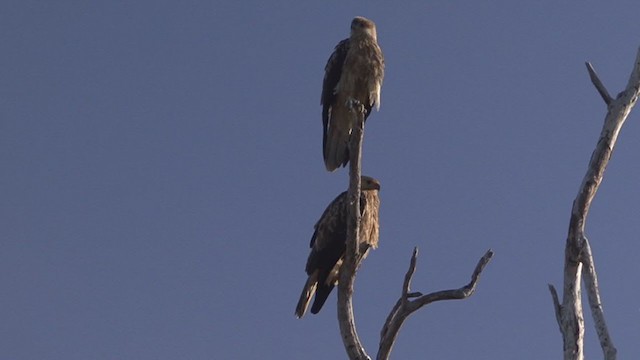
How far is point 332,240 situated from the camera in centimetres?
1059

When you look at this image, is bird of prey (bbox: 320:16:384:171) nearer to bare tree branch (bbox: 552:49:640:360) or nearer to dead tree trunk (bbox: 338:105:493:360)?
dead tree trunk (bbox: 338:105:493:360)

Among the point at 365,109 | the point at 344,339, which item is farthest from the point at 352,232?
the point at 365,109

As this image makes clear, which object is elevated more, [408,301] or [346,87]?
[346,87]

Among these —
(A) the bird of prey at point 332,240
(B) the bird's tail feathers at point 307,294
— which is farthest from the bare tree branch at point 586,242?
(B) the bird's tail feathers at point 307,294

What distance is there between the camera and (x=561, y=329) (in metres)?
7.46

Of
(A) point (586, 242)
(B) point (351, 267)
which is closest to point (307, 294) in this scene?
(B) point (351, 267)

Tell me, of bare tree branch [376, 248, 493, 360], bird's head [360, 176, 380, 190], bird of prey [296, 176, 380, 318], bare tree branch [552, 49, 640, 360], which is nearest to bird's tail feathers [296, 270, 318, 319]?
bird of prey [296, 176, 380, 318]

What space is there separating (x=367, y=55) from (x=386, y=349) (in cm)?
392

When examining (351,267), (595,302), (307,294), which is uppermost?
(307,294)

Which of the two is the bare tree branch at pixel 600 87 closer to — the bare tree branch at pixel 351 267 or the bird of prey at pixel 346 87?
the bare tree branch at pixel 351 267

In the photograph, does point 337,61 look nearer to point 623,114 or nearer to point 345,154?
point 345,154

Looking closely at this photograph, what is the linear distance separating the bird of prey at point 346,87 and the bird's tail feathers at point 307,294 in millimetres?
1264

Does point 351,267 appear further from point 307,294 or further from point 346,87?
point 346,87

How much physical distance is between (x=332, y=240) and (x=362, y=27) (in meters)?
2.24
